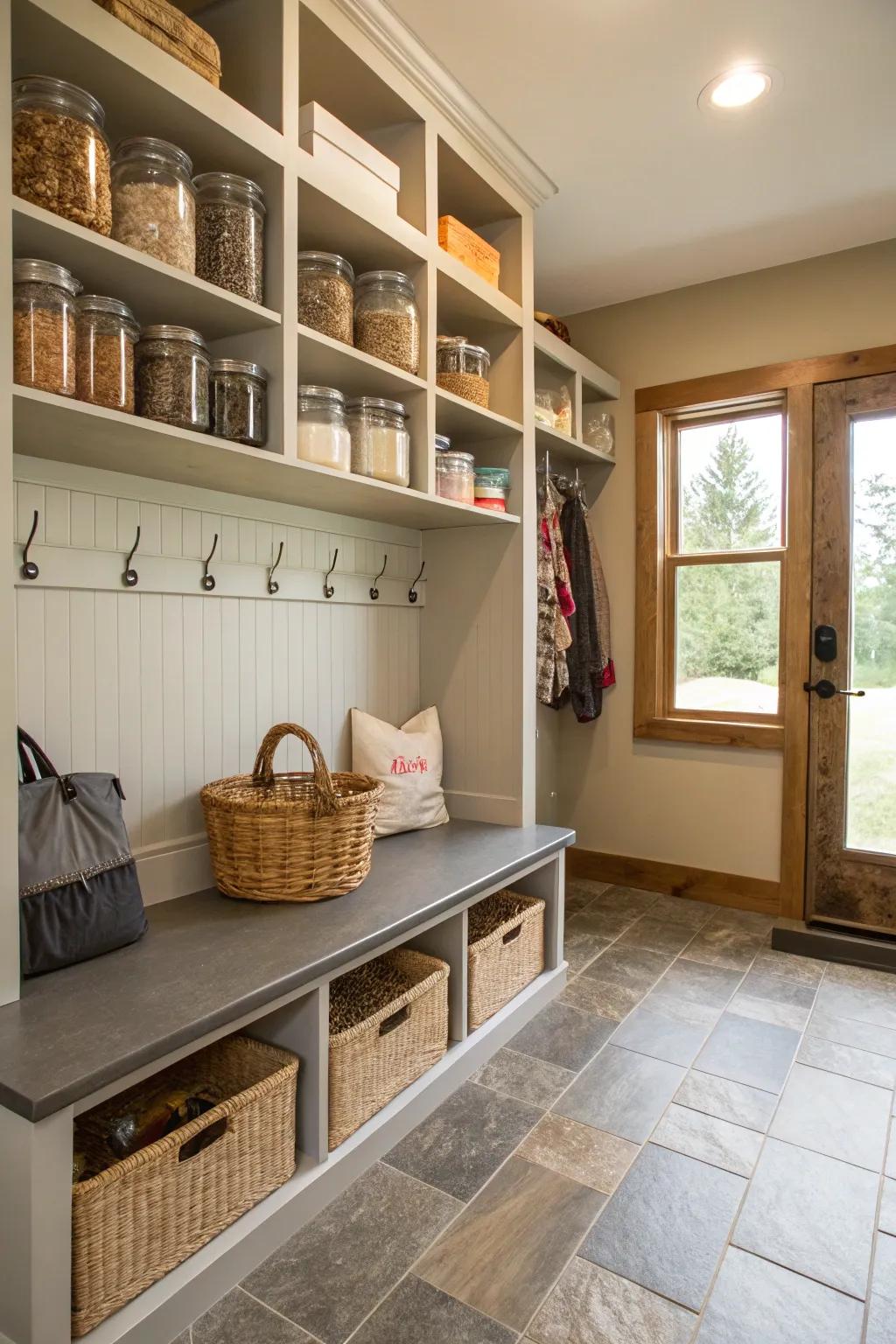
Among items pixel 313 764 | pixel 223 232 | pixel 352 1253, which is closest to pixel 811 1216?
pixel 352 1253

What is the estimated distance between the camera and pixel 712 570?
3.49 meters

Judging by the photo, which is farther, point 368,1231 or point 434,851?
point 434,851

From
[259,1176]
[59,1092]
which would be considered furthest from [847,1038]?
[59,1092]

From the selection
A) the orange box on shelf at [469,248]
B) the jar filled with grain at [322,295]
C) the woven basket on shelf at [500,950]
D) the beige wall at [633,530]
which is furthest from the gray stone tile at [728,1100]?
the orange box on shelf at [469,248]

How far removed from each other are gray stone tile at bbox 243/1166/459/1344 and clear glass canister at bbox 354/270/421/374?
6.21 feet

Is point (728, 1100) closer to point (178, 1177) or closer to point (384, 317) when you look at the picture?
point (178, 1177)

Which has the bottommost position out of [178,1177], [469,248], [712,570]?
[178,1177]

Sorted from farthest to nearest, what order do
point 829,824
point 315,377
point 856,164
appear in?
1. point 829,824
2. point 856,164
3. point 315,377

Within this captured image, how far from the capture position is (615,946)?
2.99m

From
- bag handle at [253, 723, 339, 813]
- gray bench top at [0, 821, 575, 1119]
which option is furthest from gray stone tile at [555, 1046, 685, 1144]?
bag handle at [253, 723, 339, 813]

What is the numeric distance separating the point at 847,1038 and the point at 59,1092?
2.15 metres

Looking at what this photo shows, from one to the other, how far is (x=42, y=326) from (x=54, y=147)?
0.30 meters

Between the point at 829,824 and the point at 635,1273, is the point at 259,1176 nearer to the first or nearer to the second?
the point at 635,1273

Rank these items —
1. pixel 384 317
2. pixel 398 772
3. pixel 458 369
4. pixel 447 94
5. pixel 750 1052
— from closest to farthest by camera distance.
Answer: pixel 384 317, pixel 447 94, pixel 750 1052, pixel 458 369, pixel 398 772
